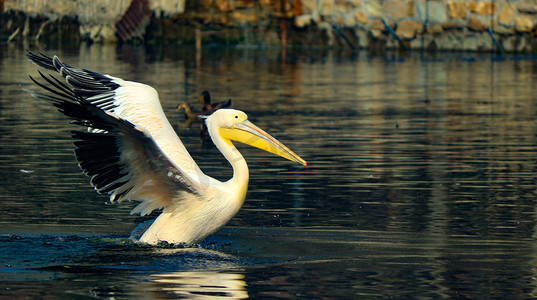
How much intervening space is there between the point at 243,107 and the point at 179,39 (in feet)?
76.0

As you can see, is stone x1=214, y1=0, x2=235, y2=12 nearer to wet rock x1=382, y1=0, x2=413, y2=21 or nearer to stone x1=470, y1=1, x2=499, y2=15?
wet rock x1=382, y1=0, x2=413, y2=21

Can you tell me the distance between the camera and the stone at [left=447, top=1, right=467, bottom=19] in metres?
33.3

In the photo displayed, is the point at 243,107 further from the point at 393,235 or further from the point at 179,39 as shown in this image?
the point at 179,39

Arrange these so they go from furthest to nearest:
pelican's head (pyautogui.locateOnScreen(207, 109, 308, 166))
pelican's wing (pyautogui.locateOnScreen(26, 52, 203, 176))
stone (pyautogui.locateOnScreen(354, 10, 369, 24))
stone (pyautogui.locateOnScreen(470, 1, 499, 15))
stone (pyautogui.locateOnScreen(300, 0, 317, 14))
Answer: stone (pyautogui.locateOnScreen(300, 0, 317, 14)) < stone (pyautogui.locateOnScreen(354, 10, 369, 24)) < stone (pyautogui.locateOnScreen(470, 1, 499, 15)) < pelican's wing (pyautogui.locateOnScreen(26, 52, 203, 176)) < pelican's head (pyautogui.locateOnScreen(207, 109, 308, 166))

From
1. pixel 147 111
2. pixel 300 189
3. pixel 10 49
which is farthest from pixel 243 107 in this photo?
pixel 10 49

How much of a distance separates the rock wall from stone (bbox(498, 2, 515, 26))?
0.10 feet

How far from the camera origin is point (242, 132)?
7.97m

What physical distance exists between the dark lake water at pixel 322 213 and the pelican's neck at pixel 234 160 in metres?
0.47

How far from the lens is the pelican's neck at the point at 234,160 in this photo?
770cm

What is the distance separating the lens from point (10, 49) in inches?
1426

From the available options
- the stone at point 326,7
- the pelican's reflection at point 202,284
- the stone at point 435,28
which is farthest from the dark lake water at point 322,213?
the stone at point 326,7

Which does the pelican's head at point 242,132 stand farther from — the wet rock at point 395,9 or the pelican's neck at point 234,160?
the wet rock at point 395,9

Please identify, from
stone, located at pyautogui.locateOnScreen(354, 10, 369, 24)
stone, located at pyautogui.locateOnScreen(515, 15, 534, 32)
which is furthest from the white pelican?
stone, located at pyautogui.locateOnScreen(354, 10, 369, 24)

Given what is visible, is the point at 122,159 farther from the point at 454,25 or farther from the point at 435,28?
the point at 435,28
